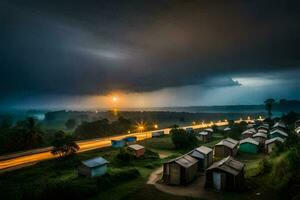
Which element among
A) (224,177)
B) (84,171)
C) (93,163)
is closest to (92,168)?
(93,163)

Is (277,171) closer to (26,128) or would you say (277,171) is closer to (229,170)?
(229,170)

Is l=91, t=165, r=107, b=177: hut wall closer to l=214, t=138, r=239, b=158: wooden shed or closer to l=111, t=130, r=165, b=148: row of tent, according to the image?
l=111, t=130, r=165, b=148: row of tent

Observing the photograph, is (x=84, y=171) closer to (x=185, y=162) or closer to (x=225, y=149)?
(x=185, y=162)

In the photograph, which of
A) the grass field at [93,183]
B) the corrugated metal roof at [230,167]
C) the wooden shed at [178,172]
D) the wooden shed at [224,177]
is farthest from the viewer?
the wooden shed at [178,172]

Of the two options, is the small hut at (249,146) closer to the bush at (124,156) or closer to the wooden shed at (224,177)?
the wooden shed at (224,177)

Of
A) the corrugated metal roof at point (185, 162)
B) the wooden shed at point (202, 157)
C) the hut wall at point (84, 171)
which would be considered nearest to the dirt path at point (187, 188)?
the corrugated metal roof at point (185, 162)
